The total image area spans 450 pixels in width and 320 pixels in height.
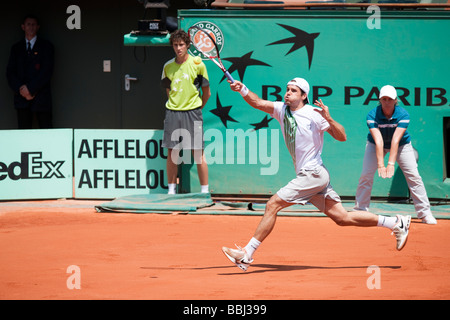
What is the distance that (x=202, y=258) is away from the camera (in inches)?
337

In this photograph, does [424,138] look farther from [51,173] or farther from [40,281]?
[40,281]

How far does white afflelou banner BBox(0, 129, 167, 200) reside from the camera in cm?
1298

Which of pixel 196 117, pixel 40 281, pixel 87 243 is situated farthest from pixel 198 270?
pixel 196 117

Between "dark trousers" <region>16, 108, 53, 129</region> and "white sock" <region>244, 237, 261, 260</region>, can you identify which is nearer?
"white sock" <region>244, 237, 261, 260</region>

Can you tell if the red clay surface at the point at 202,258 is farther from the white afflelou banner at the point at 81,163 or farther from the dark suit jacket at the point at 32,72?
the dark suit jacket at the point at 32,72

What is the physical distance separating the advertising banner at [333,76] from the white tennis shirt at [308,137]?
4456 millimetres

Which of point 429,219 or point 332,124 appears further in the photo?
point 429,219

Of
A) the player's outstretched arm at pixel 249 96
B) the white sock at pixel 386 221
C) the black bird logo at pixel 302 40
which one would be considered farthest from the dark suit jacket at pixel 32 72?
the white sock at pixel 386 221

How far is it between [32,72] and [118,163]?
316 centimetres

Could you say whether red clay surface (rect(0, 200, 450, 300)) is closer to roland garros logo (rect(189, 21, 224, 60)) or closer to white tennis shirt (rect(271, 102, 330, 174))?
white tennis shirt (rect(271, 102, 330, 174))

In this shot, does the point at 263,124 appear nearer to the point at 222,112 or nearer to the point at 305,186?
the point at 222,112

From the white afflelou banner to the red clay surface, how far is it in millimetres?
1077

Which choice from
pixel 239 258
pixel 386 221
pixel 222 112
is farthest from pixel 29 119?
pixel 386 221

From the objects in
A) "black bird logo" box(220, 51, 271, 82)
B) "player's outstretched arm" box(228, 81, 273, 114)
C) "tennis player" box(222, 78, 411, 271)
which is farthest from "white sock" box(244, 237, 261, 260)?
"black bird logo" box(220, 51, 271, 82)
